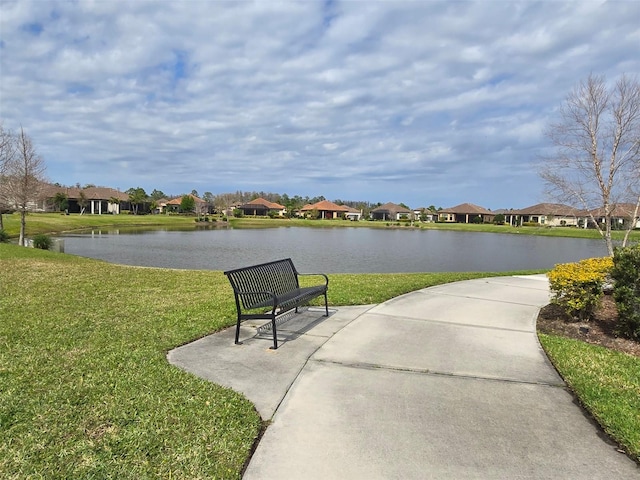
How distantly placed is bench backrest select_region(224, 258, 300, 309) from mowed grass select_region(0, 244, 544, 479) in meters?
0.75

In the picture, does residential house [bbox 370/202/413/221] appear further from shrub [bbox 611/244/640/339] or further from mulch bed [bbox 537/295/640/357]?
shrub [bbox 611/244/640/339]

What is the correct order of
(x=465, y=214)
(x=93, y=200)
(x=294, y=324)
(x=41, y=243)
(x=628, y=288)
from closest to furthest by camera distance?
(x=628, y=288), (x=294, y=324), (x=41, y=243), (x=93, y=200), (x=465, y=214)

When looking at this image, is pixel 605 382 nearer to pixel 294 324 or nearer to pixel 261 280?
pixel 294 324

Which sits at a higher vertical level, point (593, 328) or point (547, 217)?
point (547, 217)

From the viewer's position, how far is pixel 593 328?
6.73 m

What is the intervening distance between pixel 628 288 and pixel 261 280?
530cm

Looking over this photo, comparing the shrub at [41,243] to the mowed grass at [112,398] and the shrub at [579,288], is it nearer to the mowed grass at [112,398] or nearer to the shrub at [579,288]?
the mowed grass at [112,398]

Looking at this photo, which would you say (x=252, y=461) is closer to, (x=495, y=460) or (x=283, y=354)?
(x=495, y=460)

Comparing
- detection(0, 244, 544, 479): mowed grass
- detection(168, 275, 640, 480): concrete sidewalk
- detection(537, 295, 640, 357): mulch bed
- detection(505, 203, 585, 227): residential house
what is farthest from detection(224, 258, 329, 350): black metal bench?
detection(505, 203, 585, 227): residential house

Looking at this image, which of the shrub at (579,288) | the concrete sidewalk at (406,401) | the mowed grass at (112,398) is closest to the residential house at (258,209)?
the mowed grass at (112,398)

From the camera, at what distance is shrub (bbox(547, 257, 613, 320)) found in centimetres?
669

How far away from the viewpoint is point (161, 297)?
8758 millimetres

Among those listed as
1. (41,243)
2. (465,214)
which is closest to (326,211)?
(465,214)

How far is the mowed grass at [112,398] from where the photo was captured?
2920mm
